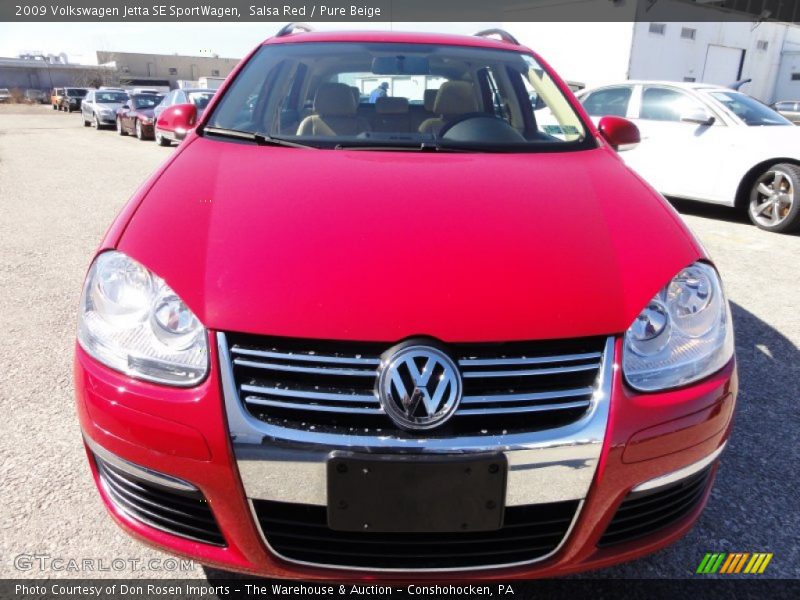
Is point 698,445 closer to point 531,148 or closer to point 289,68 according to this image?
point 531,148

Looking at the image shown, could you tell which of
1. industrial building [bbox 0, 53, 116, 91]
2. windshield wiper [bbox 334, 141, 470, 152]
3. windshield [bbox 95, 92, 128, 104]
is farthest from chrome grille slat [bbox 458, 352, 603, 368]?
industrial building [bbox 0, 53, 116, 91]

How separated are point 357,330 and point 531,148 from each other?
129 centimetres

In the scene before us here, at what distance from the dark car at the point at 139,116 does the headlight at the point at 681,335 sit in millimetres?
17659

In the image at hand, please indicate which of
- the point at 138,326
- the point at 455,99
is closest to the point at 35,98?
the point at 455,99

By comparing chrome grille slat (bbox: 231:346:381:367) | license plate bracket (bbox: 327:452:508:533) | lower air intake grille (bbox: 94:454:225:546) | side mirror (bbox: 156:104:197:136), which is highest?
side mirror (bbox: 156:104:197:136)

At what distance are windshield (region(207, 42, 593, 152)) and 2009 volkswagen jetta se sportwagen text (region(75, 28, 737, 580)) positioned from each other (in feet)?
2.42

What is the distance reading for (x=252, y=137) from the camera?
2287mm

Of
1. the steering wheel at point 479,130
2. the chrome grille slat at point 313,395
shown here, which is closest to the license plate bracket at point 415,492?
the chrome grille slat at point 313,395

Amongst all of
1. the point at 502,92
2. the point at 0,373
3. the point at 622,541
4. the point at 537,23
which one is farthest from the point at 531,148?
the point at 537,23

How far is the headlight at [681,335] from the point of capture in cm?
145

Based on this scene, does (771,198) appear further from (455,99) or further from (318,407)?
(318,407)

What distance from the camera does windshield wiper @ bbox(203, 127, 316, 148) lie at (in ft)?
7.34

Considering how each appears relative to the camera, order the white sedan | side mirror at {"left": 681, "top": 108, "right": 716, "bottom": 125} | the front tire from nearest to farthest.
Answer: the front tire
the white sedan
side mirror at {"left": 681, "top": 108, "right": 716, "bottom": 125}

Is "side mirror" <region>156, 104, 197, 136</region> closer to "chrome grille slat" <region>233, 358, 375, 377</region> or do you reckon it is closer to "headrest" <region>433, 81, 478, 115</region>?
"headrest" <region>433, 81, 478, 115</region>
